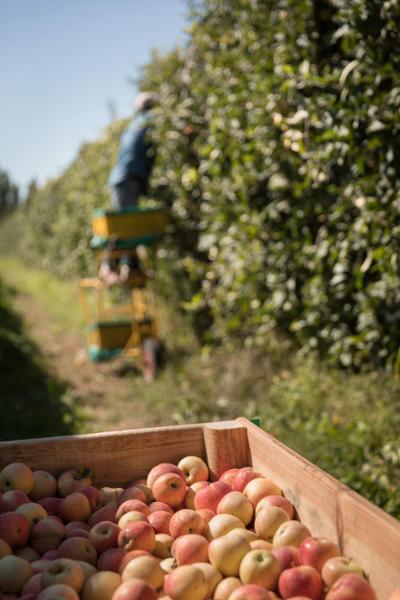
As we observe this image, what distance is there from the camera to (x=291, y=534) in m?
1.92

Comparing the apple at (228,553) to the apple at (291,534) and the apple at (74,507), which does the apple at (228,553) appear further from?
the apple at (74,507)

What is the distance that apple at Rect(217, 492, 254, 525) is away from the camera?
212 cm

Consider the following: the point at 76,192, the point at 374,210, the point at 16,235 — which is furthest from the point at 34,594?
the point at 16,235

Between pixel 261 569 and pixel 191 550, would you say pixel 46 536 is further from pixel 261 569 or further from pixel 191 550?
pixel 261 569

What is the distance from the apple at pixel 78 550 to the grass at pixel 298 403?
1779 mm

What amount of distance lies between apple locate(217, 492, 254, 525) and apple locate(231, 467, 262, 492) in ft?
0.38

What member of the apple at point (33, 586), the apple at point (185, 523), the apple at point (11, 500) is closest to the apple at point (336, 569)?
the apple at point (185, 523)

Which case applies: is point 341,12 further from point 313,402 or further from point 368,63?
point 313,402

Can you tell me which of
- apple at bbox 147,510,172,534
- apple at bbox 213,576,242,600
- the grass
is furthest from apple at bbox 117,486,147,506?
the grass

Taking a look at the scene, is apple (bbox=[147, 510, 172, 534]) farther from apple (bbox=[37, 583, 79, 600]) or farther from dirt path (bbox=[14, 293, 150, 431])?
dirt path (bbox=[14, 293, 150, 431])

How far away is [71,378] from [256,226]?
10.0 feet

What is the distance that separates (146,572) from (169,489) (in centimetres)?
50

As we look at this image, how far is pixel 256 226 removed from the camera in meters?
5.38

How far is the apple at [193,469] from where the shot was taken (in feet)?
7.90
